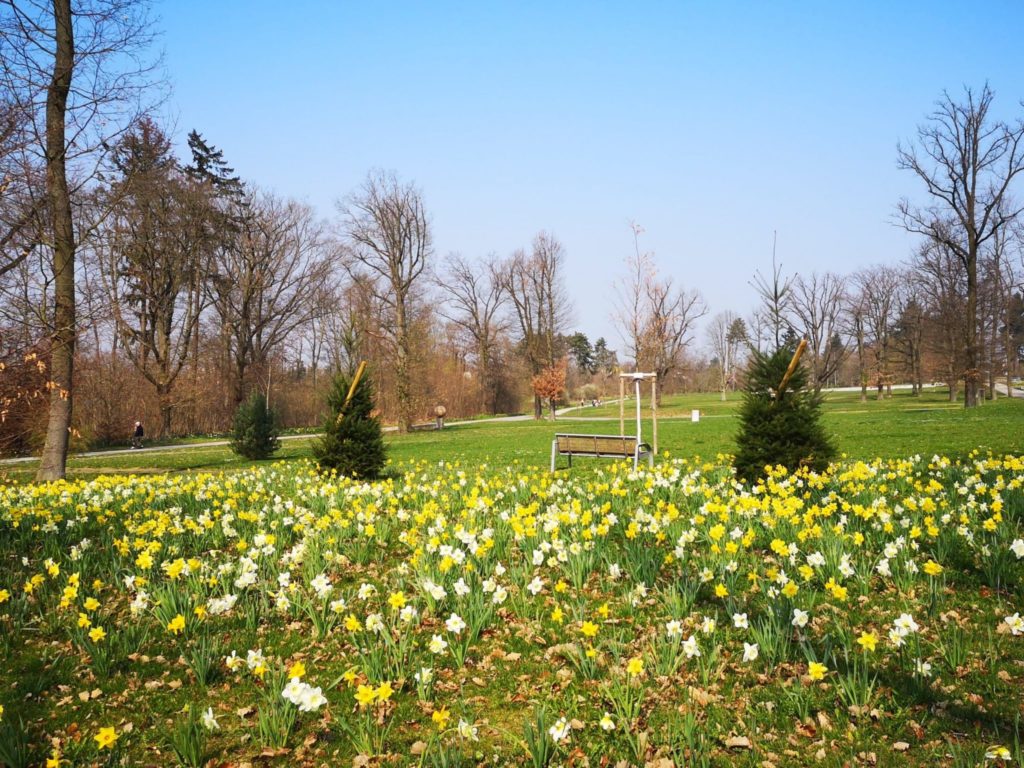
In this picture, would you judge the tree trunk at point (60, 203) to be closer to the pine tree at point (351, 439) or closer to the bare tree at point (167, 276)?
the pine tree at point (351, 439)

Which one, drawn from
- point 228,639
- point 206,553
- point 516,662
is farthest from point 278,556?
point 516,662

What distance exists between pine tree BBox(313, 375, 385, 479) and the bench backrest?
360 centimetres

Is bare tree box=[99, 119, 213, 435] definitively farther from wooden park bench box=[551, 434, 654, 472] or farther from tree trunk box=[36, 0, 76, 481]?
wooden park bench box=[551, 434, 654, 472]

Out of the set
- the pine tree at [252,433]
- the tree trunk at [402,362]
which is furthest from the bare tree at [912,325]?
the pine tree at [252,433]

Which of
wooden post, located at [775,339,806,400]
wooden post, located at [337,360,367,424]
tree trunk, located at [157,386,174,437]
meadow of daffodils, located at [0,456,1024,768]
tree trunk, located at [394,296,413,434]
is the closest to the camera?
meadow of daffodils, located at [0,456,1024,768]

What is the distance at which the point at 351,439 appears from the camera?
10844mm

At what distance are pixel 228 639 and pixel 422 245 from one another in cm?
3027

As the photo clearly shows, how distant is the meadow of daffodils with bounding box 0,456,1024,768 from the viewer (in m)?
2.77

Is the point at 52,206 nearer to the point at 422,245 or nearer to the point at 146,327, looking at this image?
the point at 422,245

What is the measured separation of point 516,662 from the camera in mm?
3662

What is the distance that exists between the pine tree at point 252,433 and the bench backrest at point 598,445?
11.0m

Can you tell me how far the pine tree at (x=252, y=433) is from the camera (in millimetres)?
18672

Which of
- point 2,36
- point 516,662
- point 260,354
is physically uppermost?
point 2,36

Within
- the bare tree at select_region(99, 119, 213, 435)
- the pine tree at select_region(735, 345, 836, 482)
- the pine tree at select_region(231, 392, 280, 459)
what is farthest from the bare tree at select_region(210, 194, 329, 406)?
the pine tree at select_region(735, 345, 836, 482)
